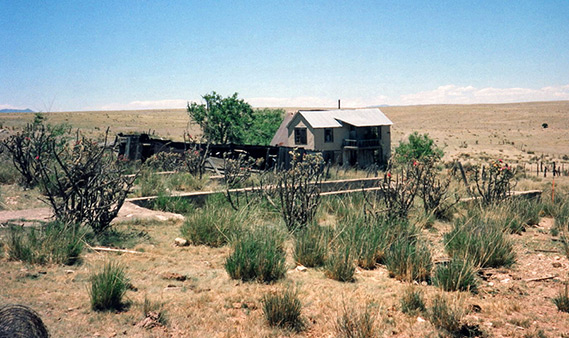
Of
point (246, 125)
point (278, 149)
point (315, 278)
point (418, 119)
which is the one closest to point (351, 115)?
point (246, 125)

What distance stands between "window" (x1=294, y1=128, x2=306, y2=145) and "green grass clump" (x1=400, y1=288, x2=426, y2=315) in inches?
1257

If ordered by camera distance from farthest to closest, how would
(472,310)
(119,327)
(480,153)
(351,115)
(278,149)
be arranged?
(480,153) < (351,115) < (278,149) < (472,310) < (119,327)

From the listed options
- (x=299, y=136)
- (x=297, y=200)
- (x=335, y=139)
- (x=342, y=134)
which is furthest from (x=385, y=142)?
(x=297, y=200)

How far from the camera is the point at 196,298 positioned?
567cm

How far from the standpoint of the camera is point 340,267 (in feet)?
21.8

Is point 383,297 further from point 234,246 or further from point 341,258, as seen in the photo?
point 234,246

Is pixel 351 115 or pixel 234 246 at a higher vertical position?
pixel 351 115

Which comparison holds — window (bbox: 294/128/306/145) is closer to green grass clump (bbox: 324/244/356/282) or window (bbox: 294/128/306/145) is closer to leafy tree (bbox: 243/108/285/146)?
leafy tree (bbox: 243/108/285/146)

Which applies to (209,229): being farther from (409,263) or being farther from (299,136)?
(299,136)

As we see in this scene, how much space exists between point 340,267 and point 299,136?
31490 millimetres

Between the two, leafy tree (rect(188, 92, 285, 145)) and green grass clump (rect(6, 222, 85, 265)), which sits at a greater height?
leafy tree (rect(188, 92, 285, 145))

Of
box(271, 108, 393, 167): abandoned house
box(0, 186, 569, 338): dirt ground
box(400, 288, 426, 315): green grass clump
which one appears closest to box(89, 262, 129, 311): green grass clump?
box(0, 186, 569, 338): dirt ground

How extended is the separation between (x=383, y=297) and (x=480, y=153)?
52.4 metres

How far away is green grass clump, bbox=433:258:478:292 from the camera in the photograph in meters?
6.26
